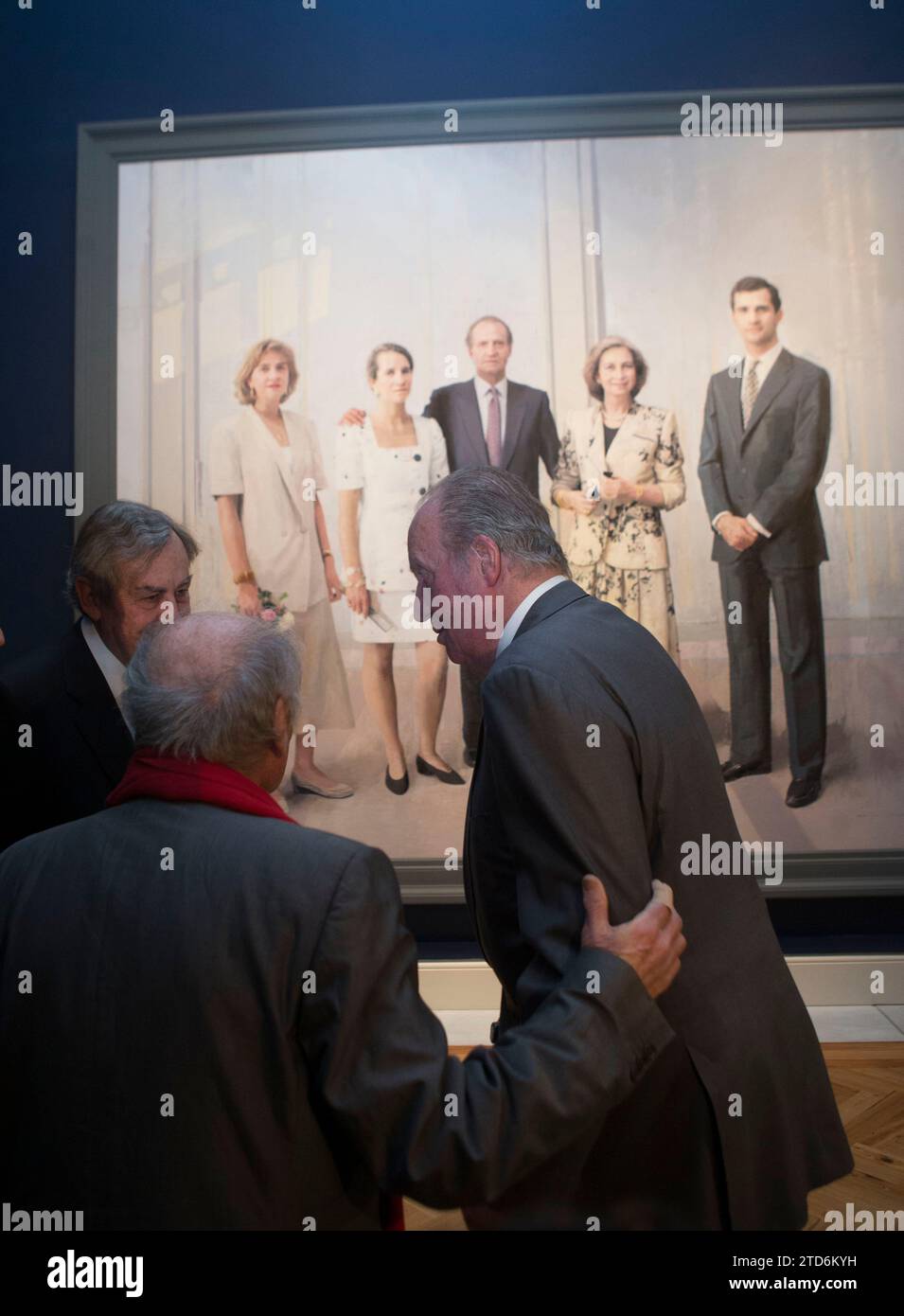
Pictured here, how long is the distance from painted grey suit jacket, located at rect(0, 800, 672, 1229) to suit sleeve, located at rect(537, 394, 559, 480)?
3.10 metres

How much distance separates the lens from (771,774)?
13.6 ft

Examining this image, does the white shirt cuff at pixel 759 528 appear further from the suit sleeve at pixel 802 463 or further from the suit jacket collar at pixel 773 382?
the suit jacket collar at pixel 773 382

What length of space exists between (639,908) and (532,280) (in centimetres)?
329

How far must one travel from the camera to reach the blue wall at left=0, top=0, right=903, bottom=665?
4.30 meters

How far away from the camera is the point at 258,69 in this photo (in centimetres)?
437

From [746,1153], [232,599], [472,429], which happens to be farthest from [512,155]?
[746,1153]

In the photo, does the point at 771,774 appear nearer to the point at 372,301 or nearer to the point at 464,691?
the point at 464,691

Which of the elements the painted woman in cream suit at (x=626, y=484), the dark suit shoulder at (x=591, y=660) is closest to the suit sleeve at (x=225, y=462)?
the painted woman in cream suit at (x=626, y=484)

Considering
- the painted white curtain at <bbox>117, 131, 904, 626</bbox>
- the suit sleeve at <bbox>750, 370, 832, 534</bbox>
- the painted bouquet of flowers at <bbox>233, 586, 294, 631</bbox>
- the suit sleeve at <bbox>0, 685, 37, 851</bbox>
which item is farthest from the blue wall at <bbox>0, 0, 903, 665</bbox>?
the suit sleeve at <bbox>0, 685, 37, 851</bbox>

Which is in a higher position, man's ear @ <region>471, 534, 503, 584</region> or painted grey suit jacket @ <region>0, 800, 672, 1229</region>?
man's ear @ <region>471, 534, 503, 584</region>

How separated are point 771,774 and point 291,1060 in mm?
3232

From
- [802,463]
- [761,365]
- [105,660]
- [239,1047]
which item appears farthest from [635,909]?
[761,365]

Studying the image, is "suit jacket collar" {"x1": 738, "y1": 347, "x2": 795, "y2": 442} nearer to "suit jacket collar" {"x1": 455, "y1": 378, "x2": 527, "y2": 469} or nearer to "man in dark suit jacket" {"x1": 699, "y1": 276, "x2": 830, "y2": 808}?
"man in dark suit jacket" {"x1": 699, "y1": 276, "x2": 830, "y2": 808}

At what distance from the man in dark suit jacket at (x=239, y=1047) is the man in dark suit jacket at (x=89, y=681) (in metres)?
1.17
